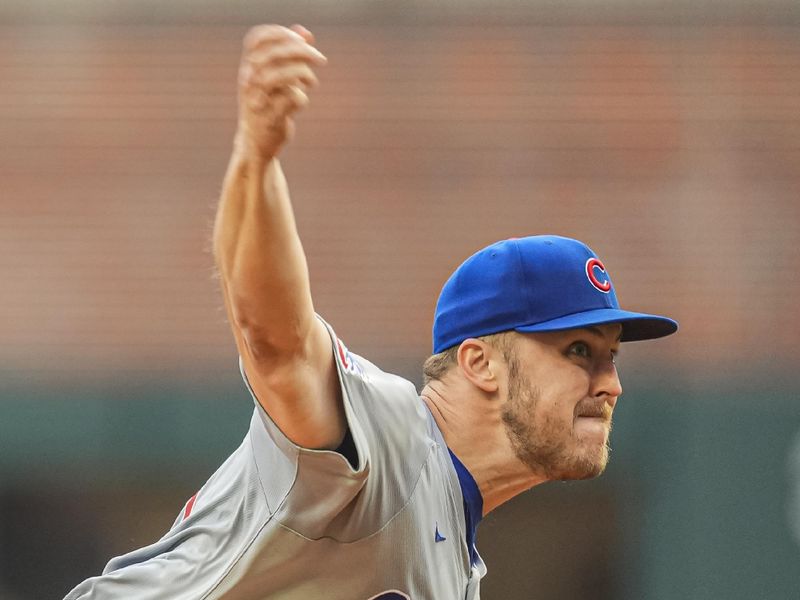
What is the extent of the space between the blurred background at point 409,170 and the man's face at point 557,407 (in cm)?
584

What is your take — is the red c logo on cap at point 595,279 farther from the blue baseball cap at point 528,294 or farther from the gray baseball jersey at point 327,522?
the gray baseball jersey at point 327,522

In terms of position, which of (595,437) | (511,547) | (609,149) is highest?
(609,149)

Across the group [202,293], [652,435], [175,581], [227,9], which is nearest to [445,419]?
[175,581]

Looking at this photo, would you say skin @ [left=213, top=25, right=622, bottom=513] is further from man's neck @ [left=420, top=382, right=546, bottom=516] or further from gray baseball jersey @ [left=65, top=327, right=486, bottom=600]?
gray baseball jersey @ [left=65, top=327, right=486, bottom=600]

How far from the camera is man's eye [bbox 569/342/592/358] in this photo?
139 inches

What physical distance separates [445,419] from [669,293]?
6426mm

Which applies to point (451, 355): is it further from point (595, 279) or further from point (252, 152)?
point (252, 152)

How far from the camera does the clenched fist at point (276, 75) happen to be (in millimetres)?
2363

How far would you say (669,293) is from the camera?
9617 millimetres

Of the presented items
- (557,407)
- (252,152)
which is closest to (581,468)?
(557,407)

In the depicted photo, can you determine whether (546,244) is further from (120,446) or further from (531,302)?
(120,446)

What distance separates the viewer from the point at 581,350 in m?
3.55

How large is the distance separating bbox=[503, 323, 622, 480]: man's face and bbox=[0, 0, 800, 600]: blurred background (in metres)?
5.84

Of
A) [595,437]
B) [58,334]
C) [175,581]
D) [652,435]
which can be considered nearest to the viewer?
[175,581]
